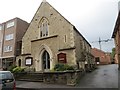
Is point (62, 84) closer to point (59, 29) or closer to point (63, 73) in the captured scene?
point (63, 73)

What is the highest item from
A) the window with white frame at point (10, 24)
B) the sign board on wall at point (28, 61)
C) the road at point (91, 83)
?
the window with white frame at point (10, 24)

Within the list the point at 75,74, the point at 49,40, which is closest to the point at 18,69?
the point at 49,40

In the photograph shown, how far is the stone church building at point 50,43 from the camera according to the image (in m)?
19.0

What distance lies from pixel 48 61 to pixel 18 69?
14.8ft

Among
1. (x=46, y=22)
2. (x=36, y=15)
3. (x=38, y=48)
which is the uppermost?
(x=36, y=15)

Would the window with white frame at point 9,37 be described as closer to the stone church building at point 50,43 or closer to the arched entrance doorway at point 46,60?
the stone church building at point 50,43

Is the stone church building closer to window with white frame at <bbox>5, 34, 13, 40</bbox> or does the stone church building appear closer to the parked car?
window with white frame at <bbox>5, 34, 13, 40</bbox>

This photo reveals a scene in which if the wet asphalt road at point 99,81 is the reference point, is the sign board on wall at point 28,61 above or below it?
above

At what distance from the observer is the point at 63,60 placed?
61.8 ft

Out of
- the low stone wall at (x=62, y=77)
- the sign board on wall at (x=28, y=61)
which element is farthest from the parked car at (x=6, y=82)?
the sign board on wall at (x=28, y=61)

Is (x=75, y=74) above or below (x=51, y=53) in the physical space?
below

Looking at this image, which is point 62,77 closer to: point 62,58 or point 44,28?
point 62,58

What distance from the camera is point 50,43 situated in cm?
2102

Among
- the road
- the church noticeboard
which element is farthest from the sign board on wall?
the road
